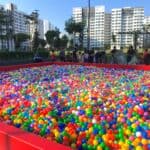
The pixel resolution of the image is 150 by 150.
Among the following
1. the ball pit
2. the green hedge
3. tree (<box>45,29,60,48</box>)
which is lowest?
the green hedge

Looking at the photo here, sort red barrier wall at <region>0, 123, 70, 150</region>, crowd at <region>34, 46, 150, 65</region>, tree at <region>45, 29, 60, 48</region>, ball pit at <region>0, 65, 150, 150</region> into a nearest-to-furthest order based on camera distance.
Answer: red barrier wall at <region>0, 123, 70, 150</region>, ball pit at <region>0, 65, 150, 150</region>, crowd at <region>34, 46, 150, 65</region>, tree at <region>45, 29, 60, 48</region>

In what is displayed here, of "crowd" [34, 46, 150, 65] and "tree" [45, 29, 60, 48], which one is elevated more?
"tree" [45, 29, 60, 48]

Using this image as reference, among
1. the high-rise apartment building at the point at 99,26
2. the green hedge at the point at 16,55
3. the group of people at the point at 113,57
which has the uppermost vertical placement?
the high-rise apartment building at the point at 99,26

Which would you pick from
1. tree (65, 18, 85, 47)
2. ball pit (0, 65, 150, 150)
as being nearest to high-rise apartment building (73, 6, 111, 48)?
tree (65, 18, 85, 47)

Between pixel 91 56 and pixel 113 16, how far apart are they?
71.9m

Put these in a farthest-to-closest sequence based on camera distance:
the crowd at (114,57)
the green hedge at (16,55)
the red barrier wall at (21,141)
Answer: the green hedge at (16,55) → the crowd at (114,57) → the red barrier wall at (21,141)

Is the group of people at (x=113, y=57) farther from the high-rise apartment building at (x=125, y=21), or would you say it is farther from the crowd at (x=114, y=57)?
the high-rise apartment building at (x=125, y=21)

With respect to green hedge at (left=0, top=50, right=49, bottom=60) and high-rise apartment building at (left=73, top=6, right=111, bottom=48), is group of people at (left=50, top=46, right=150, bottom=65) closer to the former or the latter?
green hedge at (left=0, top=50, right=49, bottom=60)

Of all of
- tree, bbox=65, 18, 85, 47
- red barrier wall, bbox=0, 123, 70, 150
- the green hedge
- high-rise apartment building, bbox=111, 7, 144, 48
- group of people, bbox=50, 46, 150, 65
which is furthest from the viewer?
high-rise apartment building, bbox=111, 7, 144, 48

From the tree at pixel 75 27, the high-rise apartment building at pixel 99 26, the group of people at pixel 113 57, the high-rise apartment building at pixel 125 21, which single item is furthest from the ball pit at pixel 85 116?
the high-rise apartment building at pixel 125 21

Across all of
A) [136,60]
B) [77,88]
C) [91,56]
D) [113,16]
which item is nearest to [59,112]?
[77,88]

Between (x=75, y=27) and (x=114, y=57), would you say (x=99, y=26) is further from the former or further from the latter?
(x=114, y=57)

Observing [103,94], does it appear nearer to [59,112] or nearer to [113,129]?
[59,112]

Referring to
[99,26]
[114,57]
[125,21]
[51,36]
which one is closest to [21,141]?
[114,57]
